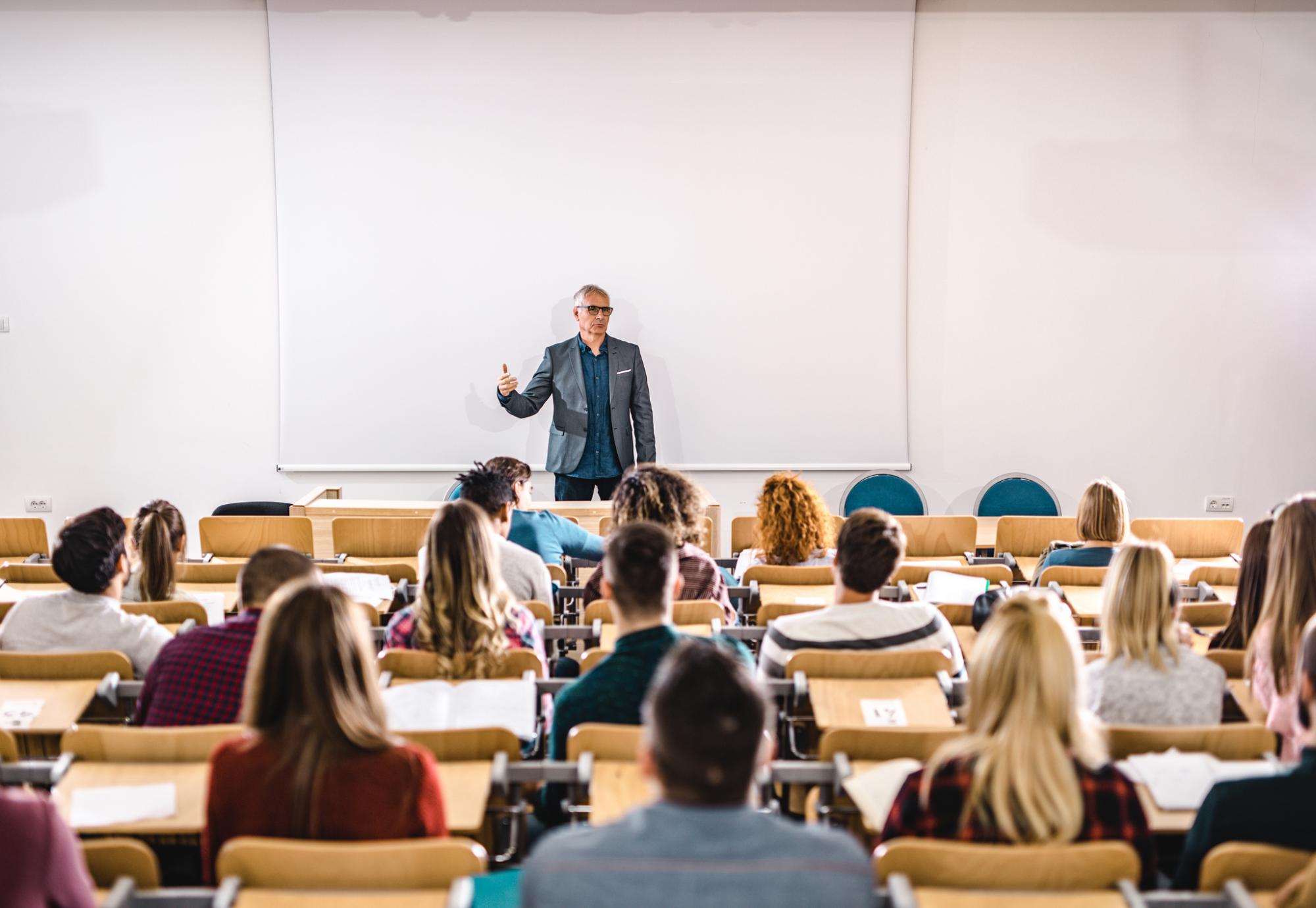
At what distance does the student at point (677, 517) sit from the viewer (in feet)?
13.6

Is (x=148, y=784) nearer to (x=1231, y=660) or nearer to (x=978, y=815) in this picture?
(x=978, y=815)

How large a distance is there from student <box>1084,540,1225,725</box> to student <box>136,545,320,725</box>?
210cm

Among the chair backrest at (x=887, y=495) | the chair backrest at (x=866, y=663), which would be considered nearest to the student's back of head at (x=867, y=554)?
the chair backrest at (x=866, y=663)

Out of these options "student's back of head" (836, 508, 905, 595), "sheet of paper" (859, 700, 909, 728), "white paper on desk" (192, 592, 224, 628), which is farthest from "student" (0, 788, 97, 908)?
"student's back of head" (836, 508, 905, 595)

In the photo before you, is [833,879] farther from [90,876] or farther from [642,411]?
[642,411]

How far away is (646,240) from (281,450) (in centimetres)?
273

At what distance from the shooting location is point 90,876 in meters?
2.17

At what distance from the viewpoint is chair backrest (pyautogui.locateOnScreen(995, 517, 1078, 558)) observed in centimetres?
567

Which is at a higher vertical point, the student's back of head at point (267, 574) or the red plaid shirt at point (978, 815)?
the student's back of head at point (267, 574)

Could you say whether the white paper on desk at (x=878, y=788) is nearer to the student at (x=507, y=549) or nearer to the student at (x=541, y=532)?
the student at (x=507, y=549)

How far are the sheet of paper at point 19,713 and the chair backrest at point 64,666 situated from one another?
0.13 meters

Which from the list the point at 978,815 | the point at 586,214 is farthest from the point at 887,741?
the point at 586,214

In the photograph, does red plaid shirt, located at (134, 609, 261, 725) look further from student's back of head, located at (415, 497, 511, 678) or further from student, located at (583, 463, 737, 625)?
student, located at (583, 463, 737, 625)

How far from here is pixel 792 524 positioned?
4.67 m
